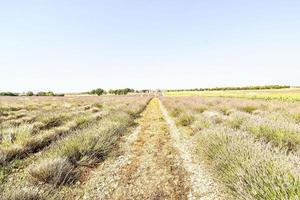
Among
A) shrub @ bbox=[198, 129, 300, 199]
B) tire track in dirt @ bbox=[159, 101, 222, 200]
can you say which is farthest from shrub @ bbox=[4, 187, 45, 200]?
shrub @ bbox=[198, 129, 300, 199]

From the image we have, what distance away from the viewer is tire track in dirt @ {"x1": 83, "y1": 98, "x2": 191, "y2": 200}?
13.5 ft

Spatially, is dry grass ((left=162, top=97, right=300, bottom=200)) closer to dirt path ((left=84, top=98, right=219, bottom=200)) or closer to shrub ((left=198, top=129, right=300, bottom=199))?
shrub ((left=198, top=129, right=300, bottom=199))

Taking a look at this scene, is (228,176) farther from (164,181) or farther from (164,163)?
(164,163)

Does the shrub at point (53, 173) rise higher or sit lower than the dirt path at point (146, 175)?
higher

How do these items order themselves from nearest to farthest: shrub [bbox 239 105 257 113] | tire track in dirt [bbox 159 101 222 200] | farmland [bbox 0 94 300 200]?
1. farmland [bbox 0 94 300 200]
2. tire track in dirt [bbox 159 101 222 200]
3. shrub [bbox 239 105 257 113]

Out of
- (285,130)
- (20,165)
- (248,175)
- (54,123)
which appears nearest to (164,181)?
(248,175)

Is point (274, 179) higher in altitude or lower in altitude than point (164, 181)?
higher

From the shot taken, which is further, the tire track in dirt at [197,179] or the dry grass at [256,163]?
the tire track in dirt at [197,179]

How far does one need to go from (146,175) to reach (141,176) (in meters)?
0.12

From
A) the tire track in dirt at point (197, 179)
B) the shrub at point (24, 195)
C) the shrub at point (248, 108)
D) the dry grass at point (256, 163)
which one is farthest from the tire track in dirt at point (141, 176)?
the shrub at point (248, 108)

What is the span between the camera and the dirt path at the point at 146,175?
162 inches

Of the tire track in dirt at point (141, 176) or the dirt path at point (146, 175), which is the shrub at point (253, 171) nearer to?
the dirt path at point (146, 175)

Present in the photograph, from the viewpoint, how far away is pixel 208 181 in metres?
4.60

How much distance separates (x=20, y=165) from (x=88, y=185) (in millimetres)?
2251
